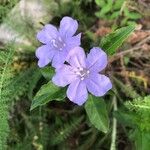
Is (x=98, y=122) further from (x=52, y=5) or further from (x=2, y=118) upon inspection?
(x=52, y=5)

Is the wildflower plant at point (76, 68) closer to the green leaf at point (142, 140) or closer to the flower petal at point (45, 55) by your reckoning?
the flower petal at point (45, 55)

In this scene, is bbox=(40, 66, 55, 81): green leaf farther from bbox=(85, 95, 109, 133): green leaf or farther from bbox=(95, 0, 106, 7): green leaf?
bbox=(95, 0, 106, 7): green leaf

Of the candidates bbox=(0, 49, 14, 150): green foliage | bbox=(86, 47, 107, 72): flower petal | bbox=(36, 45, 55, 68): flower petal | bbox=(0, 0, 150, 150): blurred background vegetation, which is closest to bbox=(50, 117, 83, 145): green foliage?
bbox=(0, 0, 150, 150): blurred background vegetation


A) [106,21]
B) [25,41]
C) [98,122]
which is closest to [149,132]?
[98,122]

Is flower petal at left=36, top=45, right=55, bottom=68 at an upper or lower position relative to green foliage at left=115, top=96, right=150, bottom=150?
upper

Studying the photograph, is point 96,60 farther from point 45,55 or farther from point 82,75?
point 45,55

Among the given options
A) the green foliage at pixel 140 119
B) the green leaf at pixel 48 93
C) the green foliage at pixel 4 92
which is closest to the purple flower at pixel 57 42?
the green leaf at pixel 48 93
